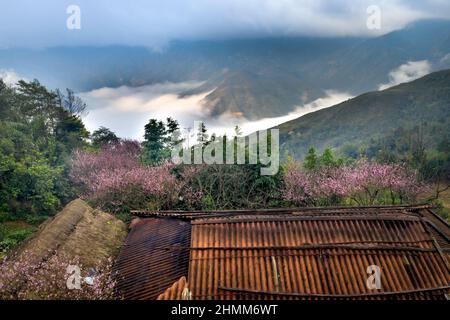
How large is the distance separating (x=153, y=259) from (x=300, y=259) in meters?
5.30

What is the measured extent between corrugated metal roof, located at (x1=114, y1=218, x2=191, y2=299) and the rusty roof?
0.04 metres

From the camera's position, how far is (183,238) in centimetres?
1355

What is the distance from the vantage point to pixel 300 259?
11.2 meters

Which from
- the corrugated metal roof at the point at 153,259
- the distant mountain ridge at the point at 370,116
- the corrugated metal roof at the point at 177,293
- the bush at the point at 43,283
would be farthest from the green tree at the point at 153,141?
the distant mountain ridge at the point at 370,116

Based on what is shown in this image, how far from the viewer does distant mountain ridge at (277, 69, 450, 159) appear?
8869cm

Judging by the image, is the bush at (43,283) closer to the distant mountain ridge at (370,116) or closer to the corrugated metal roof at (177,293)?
the corrugated metal roof at (177,293)

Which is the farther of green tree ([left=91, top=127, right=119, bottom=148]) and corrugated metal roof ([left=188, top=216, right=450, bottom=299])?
green tree ([left=91, top=127, right=119, bottom=148])

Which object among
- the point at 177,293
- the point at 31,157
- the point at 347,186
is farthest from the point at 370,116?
the point at 177,293

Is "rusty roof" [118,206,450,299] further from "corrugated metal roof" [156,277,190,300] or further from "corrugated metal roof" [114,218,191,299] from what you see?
"corrugated metal roof" [156,277,190,300]

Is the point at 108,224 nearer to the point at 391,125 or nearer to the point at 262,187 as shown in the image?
the point at 262,187

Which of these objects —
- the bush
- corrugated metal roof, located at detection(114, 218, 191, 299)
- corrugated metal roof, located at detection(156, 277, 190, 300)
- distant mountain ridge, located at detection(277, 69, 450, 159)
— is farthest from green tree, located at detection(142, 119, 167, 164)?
distant mountain ridge, located at detection(277, 69, 450, 159)

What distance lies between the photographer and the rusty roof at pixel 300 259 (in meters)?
10.3

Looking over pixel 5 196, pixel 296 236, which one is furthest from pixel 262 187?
pixel 5 196

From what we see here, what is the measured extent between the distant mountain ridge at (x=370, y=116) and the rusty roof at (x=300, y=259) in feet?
235
